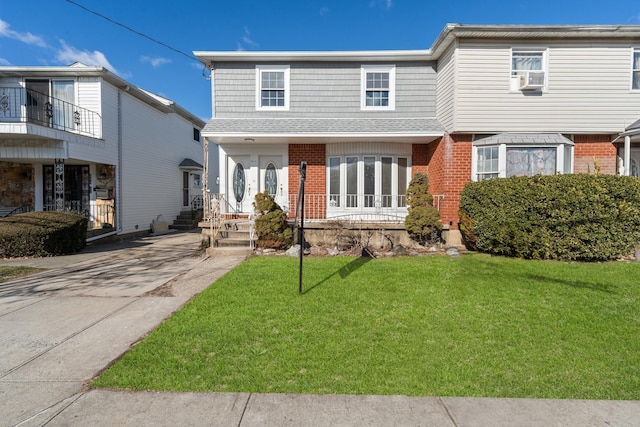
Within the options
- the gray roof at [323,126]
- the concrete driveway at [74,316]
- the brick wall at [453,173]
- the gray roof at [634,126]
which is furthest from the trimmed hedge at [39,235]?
the gray roof at [634,126]

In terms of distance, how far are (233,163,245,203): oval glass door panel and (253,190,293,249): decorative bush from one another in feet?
9.33

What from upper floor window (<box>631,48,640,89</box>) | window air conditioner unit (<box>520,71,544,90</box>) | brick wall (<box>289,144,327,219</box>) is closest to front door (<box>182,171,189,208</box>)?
brick wall (<box>289,144,327,219</box>)

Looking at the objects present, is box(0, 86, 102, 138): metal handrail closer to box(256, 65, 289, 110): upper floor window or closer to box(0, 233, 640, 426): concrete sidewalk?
box(256, 65, 289, 110): upper floor window

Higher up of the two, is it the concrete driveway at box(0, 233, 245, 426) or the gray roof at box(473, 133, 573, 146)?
the gray roof at box(473, 133, 573, 146)

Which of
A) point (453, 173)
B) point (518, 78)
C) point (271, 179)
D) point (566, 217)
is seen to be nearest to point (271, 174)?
point (271, 179)

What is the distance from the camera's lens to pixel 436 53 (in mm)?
10477

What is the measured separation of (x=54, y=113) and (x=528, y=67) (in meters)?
17.0

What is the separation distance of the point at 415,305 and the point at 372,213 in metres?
6.02

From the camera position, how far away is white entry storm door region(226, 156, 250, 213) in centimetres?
1160

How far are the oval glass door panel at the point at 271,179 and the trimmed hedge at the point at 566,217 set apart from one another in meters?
7.02

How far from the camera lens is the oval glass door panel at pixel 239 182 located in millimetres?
11664

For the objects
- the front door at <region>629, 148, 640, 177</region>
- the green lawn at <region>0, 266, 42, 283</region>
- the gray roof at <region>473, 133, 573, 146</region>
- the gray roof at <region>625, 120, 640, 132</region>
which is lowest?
the green lawn at <region>0, 266, 42, 283</region>

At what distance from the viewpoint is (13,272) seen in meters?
7.64

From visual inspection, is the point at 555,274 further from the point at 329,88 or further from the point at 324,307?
the point at 329,88
